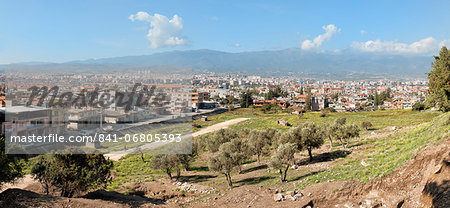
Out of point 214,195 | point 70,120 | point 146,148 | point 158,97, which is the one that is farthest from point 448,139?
point 158,97

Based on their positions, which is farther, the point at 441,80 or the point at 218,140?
the point at 218,140

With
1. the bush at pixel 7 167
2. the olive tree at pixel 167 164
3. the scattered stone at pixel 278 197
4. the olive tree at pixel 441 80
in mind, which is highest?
the olive tree at pixel 441 80

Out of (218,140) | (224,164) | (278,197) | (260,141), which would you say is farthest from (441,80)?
(218,140)

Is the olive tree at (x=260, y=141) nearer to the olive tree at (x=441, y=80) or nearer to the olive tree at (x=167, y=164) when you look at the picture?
the olive tree at (x=167, y=164)

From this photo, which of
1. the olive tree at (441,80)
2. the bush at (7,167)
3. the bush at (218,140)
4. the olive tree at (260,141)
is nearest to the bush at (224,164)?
the olive tree at (260,141)

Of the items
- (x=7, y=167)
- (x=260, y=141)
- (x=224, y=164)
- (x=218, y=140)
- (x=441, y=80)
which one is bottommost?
(x=218, y=140)

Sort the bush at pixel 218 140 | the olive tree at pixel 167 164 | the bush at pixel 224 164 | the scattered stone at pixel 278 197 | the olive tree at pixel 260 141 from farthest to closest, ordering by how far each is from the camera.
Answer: the bush at pixel 218 140
the olive tree at pixel 260 141
the olive tree at pixel 167 164
the bush at pixel 224 164
the scattered stone at pixel 278 197

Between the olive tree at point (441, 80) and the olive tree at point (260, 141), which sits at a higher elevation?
the olive tree at point (441, 80)

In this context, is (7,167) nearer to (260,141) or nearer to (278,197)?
(278,197)

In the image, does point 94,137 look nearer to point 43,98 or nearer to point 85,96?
point 43,98
